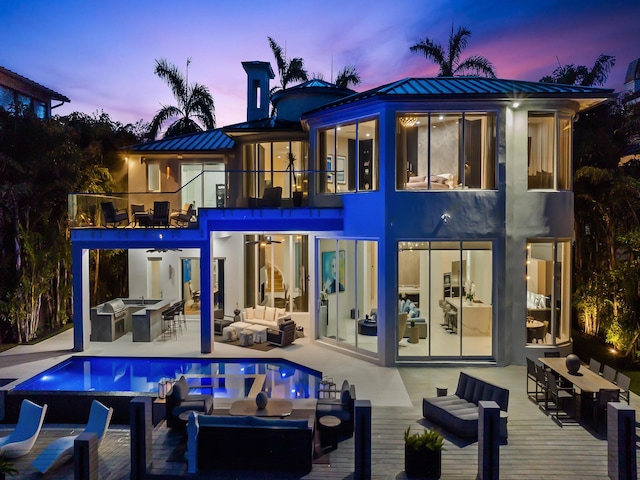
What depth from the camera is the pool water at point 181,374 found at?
10891 mm

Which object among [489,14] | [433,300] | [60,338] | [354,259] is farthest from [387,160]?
[489,14]

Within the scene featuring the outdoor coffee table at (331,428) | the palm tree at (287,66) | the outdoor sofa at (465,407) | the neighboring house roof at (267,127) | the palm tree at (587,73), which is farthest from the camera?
the palm tree at (287,66)

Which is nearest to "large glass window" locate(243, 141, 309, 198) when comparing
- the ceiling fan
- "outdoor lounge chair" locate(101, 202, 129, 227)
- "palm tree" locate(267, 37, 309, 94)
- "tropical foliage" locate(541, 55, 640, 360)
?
the ceiling fan

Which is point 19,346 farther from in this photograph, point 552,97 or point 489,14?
point 489,14

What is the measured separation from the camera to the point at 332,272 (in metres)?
13.8

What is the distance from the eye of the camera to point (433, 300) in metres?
12.0

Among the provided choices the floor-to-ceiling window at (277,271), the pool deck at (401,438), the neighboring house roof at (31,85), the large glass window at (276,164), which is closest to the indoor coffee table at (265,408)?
the pool deck at (401,438)

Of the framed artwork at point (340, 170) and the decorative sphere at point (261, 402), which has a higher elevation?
the framed artwork at point (340, 170)

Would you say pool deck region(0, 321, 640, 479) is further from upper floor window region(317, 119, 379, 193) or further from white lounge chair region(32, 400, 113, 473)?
upper floor window region(317, 119, 379, 193)

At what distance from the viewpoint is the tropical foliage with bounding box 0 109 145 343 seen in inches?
575

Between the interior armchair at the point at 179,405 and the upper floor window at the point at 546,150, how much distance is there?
996 centimetres

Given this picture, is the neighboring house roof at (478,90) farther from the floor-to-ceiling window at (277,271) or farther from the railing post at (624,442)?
the railing post at (624,442)

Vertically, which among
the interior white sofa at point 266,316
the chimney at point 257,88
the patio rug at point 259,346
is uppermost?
the chimney at point 257,88

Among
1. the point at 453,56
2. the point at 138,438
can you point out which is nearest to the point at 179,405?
the point at 138,438
